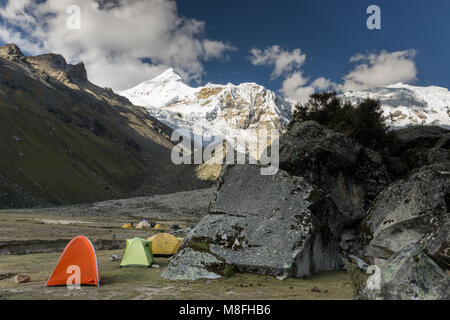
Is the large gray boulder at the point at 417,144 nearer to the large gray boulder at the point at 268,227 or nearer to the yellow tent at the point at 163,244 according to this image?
the large gray boulder at the point at 268,227

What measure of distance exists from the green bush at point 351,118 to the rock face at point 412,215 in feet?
31.1

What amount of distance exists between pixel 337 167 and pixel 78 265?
1305 centimetres

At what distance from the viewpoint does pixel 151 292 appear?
8844mm

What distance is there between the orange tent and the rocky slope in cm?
6261

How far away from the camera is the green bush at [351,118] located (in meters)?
23.1

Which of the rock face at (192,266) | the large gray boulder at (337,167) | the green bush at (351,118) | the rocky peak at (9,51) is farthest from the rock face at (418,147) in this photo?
the rocky peak at (9,51)

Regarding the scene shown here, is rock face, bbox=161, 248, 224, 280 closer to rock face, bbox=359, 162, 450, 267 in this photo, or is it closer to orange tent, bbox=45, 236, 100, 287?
orange tent, bbox=45, 236, 100, 287

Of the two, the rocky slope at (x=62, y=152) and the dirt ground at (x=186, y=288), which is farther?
the rocky slope at (x=62, y=152)

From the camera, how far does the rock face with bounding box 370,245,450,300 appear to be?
5.91 m

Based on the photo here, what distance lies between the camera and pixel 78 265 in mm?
10508

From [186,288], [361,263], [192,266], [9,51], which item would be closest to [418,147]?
[361,263]

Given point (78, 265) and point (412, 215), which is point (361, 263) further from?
point (78, 265)

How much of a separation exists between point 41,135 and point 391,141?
99.9m

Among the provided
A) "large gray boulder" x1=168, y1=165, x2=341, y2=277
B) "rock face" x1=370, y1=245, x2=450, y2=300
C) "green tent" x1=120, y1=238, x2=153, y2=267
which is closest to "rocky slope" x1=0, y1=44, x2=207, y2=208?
"green tent" x1=120, y1=238, x2=153, y2=267
